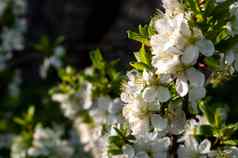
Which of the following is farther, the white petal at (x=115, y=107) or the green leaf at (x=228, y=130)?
the white petal at (x=115, y=107)

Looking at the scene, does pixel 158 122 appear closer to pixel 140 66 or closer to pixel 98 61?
pixel 140 66

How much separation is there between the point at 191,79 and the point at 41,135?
1.67 metres

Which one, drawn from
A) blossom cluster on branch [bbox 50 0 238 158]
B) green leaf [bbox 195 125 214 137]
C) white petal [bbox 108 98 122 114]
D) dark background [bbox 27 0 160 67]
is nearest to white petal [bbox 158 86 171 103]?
blossom cluster on branch [bbox 50 0 238 158]

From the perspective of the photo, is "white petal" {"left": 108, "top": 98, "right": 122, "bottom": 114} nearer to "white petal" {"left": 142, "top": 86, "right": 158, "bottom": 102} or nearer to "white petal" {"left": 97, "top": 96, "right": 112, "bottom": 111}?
"white petal" {"left": 97, "top": 96, "right": 112, "bottom": 111}

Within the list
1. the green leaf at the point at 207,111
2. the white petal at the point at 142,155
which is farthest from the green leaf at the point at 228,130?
the white petal at the point at 142,155

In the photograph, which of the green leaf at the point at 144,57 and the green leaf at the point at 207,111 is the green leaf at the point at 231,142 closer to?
the green leaf at the point at 207,111

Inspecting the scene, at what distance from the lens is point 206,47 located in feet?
5.59

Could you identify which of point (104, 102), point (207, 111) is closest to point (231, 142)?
point (207, 111)

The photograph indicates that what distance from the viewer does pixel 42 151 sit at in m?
3.23

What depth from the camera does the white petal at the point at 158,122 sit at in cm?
178

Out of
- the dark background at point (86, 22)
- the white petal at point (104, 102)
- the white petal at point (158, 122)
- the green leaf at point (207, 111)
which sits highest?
the dark background at point (86, 22)

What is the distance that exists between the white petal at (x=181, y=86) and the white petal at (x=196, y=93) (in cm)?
3

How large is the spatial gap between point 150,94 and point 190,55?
0.15 meters

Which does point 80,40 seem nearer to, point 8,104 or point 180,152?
point 8,104
